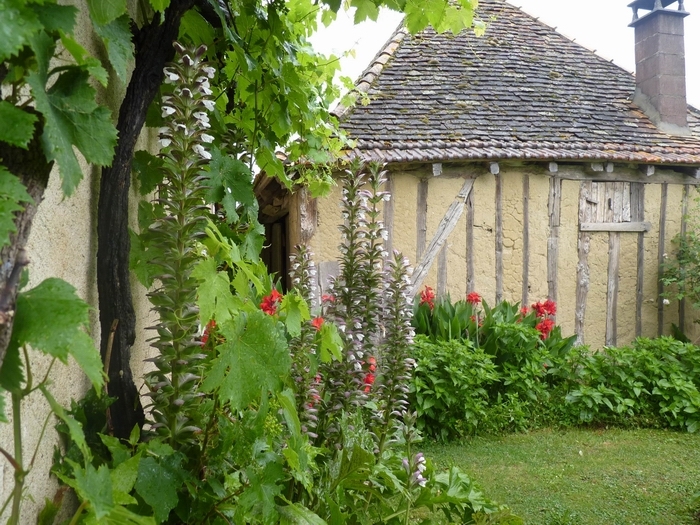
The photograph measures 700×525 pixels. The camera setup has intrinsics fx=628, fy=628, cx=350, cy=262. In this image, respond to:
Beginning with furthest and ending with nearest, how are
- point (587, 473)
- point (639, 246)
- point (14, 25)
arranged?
point (639, 246)
point (587, 473)
point (14, 25)

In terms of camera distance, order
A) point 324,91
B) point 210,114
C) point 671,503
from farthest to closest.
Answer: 1. point 671,503
2. point 324,91
3. point 210,114

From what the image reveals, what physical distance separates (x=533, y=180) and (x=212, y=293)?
25.3 ft

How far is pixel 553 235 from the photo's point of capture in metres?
8.45

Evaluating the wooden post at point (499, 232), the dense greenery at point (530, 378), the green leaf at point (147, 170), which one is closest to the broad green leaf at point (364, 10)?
the green leaf at point (147, 170)

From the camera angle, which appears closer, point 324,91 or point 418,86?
point 324,91

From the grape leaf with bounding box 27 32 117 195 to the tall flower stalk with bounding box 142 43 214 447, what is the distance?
0.59m

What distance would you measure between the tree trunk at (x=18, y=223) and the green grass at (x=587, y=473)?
135 inches

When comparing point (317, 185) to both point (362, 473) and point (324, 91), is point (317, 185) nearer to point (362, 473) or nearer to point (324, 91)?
point (324, 91)

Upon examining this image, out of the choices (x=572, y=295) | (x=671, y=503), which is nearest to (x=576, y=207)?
(x=572, y=295)

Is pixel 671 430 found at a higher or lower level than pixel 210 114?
lower

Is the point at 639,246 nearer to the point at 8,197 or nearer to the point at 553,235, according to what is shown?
the point at 553,235

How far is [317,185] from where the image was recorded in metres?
3.78

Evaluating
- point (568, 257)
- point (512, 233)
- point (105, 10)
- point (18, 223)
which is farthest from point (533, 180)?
point (18, 223)

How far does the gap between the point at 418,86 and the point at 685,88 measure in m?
4.08
